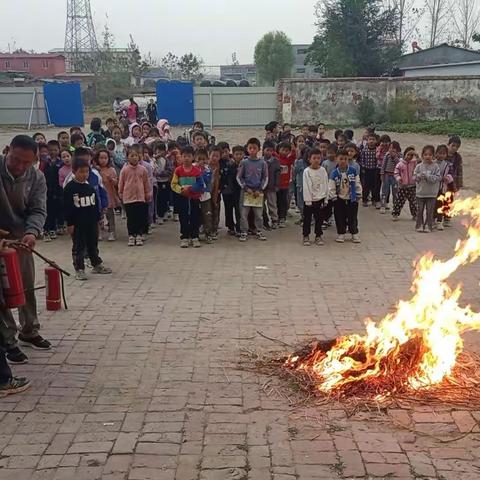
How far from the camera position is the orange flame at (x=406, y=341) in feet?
15.3

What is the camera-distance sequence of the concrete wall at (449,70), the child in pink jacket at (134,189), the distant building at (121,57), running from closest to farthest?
the child in pink jacket at (134,189) → the concrete wall at (449,70) → the distant building at (121,57)

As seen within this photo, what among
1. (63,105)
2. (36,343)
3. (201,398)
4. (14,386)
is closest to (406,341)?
(201,398)

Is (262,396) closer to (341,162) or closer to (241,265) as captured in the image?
(241,265)

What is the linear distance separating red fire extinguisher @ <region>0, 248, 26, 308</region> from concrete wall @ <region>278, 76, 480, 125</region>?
23905 mm

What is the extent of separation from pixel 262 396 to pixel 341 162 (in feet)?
19.4

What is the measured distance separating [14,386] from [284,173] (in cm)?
710

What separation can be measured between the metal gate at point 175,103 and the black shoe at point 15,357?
78.1 feet

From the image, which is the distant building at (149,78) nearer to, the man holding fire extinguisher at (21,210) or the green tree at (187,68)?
the green tree at (187,68)

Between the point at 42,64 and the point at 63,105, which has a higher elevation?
the point at 42,64

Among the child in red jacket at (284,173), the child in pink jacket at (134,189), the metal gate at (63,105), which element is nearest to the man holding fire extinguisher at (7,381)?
the child in pink jacket at (134,189)

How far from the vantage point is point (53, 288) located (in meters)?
6.39

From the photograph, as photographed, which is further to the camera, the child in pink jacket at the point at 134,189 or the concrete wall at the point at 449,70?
the concrete wall at the point at 449,70

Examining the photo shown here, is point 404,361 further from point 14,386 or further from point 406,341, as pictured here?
point 14,386

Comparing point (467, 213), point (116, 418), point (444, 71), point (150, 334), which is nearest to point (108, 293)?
point (150, 334)
